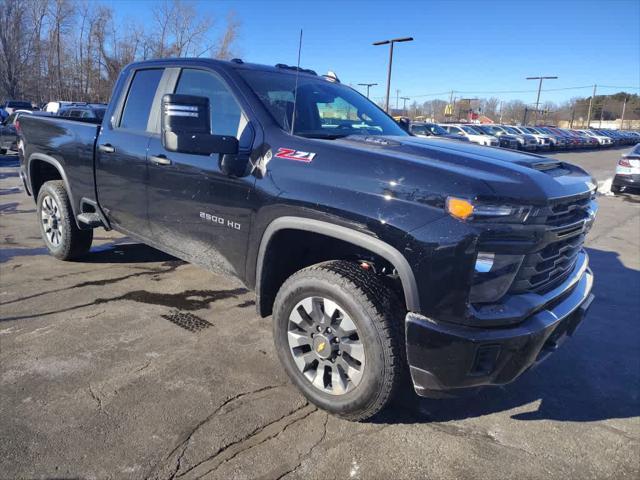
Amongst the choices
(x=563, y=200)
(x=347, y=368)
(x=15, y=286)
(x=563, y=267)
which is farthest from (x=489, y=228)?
(x=15, y=286)

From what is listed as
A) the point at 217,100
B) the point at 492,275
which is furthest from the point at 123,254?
the point at 492,275

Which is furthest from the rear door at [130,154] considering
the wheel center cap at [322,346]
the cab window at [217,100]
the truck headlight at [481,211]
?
the truck headlight at [481,211]

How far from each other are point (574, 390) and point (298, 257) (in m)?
2.06

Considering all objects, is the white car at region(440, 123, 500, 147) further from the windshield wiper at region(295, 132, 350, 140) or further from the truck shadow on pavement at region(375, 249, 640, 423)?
the windshield wiper at region(295, 132, 350, 140)

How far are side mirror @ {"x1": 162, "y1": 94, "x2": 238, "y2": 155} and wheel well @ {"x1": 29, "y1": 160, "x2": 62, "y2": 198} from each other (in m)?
3.32

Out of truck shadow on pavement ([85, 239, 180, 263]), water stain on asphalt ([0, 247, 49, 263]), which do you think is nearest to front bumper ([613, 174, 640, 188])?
truck shadow on pavement ([85, 239, 180, 263])

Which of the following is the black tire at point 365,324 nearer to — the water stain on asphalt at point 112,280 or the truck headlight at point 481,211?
the truck headlight at point 481,211

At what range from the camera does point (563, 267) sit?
2.75 metres

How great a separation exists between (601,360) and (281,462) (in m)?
2.67

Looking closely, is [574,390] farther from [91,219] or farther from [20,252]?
[20,252]

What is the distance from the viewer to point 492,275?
2252 millimetres

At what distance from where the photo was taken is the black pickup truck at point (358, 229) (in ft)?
7.40

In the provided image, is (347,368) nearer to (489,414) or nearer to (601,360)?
(489,414)

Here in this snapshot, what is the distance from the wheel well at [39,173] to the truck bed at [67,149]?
1 cm
